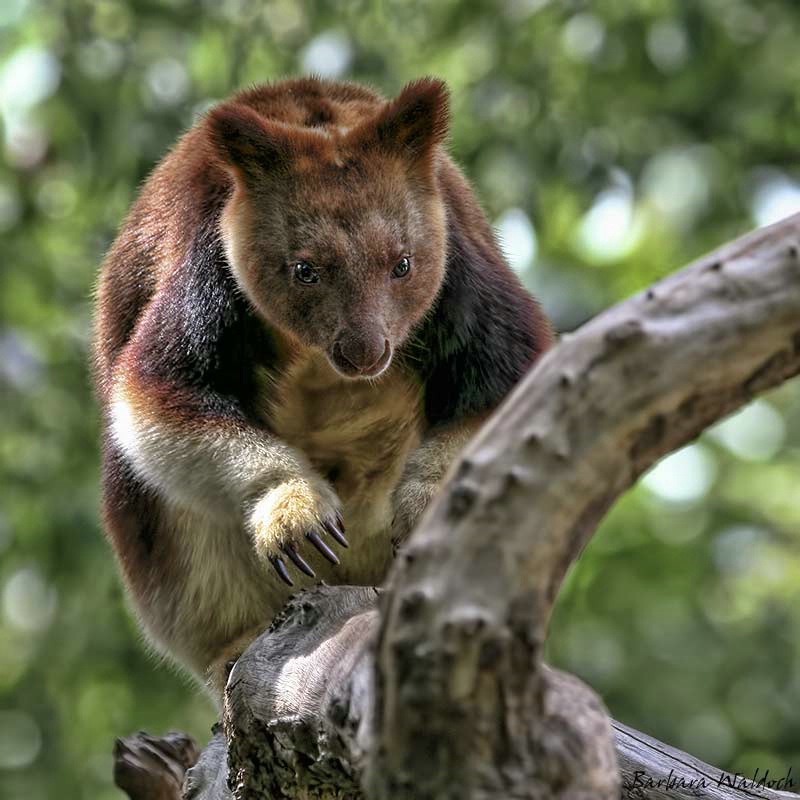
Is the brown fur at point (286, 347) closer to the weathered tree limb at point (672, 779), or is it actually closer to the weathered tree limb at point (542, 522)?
the weathered tree limb at point (672, 779)

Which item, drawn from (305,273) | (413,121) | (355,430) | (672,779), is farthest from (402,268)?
(672,779)

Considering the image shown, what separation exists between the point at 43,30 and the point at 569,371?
614 centimetres

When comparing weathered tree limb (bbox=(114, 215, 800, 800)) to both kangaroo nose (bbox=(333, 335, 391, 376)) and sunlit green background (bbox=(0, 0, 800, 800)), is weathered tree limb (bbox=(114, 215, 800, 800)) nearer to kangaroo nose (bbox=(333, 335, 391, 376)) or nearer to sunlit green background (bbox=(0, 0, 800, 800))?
kangaroo nose (bbox=(333, 335, 391, 376))

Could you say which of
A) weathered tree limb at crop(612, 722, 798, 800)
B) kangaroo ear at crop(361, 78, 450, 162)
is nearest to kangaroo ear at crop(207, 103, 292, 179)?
kangaroo ear at crop(361, 78, 450, 162)

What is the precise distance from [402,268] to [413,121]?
0.41 m

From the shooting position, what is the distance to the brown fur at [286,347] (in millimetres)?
3336

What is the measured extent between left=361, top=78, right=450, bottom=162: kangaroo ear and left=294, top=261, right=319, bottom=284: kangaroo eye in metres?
0.41

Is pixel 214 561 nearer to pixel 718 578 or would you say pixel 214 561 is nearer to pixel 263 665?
pixel 263 665

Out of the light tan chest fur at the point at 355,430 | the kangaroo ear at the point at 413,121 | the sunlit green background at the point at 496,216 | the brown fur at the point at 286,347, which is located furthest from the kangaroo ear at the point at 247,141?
the sunlit green background at the point at 496,216

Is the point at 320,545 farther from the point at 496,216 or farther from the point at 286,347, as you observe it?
the point at 496,216

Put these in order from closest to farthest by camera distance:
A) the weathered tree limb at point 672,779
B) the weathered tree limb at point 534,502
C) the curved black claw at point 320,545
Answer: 1. the weathered tree limb at point 534,502
2. the weathered tree limb at point 672,779
3. the curved black claw at point 320,545

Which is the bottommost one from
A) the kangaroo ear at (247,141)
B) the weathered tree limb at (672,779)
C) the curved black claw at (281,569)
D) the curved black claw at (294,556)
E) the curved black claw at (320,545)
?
the weathered tree limb at (672,779)

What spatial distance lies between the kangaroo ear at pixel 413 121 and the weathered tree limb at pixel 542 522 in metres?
1.71

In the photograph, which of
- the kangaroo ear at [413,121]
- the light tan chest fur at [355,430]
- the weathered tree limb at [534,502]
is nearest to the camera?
the weathered tree limb at [534,502]
